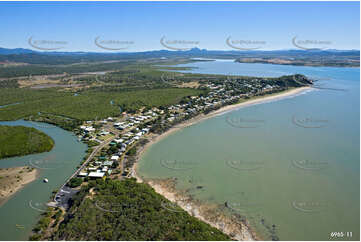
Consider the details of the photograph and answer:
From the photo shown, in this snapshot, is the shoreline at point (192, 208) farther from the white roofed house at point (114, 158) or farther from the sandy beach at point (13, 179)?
the sandy beach at point (13, 179)

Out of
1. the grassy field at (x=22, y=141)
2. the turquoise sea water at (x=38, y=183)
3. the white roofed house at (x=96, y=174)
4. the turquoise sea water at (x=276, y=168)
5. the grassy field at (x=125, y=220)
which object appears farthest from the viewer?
the grassy field at (x=22, y=141)

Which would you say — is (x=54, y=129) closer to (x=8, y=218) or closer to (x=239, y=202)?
(x=8, y=218)

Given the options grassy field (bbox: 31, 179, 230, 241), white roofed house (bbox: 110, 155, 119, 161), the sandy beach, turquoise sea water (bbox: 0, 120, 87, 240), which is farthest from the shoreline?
the sandy beach

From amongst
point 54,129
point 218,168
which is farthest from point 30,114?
point 218,168

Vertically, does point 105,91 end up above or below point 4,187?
above

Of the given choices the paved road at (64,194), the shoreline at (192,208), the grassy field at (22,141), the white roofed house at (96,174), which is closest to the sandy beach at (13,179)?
the grassy field at (22,141)

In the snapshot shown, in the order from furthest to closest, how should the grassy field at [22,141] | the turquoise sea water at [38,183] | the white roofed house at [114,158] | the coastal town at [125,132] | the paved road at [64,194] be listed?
the grassy field at [22,141], the white roofed house at [114,158], the coastal town at [125,132], the paved road at [64,194], the turquoise sea water at [38,183]
